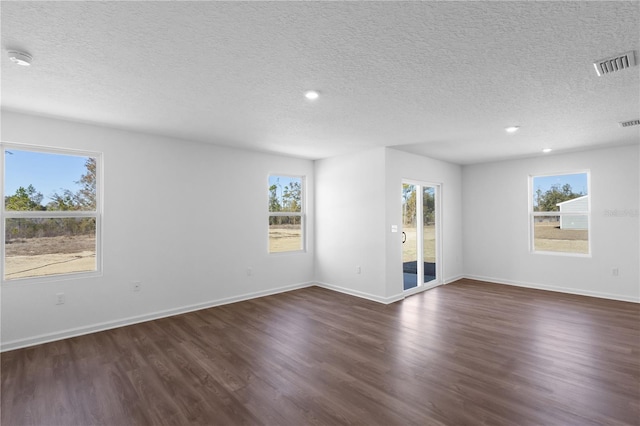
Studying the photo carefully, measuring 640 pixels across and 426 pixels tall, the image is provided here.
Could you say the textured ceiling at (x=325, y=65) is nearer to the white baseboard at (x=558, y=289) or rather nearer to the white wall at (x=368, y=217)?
the white wall at (x=368, y=217)

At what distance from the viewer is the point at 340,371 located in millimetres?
2727

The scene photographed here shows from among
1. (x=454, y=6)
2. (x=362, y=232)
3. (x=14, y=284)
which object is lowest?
(x=14, y=284)

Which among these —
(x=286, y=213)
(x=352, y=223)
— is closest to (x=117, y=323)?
(x=286, y=213)

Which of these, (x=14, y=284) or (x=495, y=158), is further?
(x=495, y=158)

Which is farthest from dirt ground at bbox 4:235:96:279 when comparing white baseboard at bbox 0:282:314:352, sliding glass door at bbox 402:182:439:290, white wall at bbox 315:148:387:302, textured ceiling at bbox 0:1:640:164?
sliding glass door at bbox 402:182:439:290

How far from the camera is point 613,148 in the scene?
16.5ft

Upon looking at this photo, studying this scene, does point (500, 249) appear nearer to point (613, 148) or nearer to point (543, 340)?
point (613, 148)

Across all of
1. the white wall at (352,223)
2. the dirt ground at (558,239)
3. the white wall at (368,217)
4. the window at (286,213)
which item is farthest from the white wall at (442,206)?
the window at (286,213)

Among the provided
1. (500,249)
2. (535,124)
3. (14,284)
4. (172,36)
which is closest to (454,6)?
(172,36)

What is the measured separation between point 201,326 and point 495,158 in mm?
5745

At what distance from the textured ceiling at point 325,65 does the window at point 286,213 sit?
182cm

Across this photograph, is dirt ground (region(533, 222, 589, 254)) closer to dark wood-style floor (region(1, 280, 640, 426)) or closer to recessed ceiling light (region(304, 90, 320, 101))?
dark wood-style floor (region(1, 280, 640, 426))

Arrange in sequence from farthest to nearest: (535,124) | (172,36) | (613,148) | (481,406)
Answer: (613,148) < (535,124) < (481,406) < (172,36)

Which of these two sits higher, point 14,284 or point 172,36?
point 172,36
